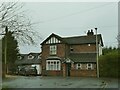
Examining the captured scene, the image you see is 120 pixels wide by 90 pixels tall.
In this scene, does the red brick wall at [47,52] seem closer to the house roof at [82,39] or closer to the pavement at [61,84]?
the house roof at [82,39]

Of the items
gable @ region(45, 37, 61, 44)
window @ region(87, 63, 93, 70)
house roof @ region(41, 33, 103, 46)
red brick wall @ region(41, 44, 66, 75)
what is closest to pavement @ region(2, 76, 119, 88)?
window @ region(87, 63, 93, 70)

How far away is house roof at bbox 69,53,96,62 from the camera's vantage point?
49.9 meters

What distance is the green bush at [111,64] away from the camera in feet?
126

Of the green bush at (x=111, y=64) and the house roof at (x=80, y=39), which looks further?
the house roof at (x=80, y=39)

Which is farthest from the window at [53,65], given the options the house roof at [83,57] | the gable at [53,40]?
the gable at [53,40]

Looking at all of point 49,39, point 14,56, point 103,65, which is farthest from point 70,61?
point 14,56

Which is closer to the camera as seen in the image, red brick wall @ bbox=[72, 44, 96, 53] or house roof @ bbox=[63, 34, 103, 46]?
red brick wall @ bbox=[72, 44, 96, 53]

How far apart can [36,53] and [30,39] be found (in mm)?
56222

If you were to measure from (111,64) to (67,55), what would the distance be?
1568 centimetres

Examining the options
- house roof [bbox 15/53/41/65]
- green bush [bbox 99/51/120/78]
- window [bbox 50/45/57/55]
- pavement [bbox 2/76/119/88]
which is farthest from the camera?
house roof [bbox 15/53/41/65]

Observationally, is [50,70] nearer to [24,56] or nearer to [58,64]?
[58,64]

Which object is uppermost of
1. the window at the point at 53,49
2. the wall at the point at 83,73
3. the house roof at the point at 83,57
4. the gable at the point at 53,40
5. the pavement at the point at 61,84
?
the gable at the point at 53,40

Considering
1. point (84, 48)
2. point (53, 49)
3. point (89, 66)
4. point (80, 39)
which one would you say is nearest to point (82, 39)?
point (80, 39)

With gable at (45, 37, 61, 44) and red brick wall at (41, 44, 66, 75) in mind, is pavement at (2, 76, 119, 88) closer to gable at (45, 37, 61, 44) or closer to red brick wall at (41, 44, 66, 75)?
red brick wall at (41, 44, 66, 75)
